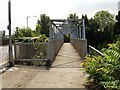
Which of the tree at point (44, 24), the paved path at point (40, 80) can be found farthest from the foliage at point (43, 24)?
the paved path at point (40, 80)

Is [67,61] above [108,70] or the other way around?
the other way around

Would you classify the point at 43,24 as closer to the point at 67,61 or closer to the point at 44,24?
the point at 44,24

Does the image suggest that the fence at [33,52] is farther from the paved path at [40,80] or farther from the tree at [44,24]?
the tree at [44,24]

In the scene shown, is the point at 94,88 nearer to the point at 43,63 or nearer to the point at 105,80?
the point at 105,80

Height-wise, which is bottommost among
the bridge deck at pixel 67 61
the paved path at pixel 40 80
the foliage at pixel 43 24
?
the paved path at pixel 40 80

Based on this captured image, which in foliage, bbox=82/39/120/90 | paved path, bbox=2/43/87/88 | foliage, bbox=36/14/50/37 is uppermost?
foliage, bbox=36/14/50/37

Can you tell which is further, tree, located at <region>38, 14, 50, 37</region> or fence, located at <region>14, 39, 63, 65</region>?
tree, located at <region>38, 14, 50, 37</region>

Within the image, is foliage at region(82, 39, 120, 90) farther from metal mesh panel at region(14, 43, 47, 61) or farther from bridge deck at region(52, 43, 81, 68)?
metal mesh panel at region(14, 43, 47, 61)

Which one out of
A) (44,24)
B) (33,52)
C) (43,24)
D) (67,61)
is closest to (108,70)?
(33,52)

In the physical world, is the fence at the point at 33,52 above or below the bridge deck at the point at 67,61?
above

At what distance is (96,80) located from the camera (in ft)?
31.6

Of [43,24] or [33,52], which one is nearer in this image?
[33,52]

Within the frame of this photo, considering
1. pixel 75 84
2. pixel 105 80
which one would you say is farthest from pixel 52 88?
pixel 105 80

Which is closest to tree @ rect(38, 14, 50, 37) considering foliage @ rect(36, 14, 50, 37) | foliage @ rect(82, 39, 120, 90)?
foliage @ rect(36, 14, 50, 37)
